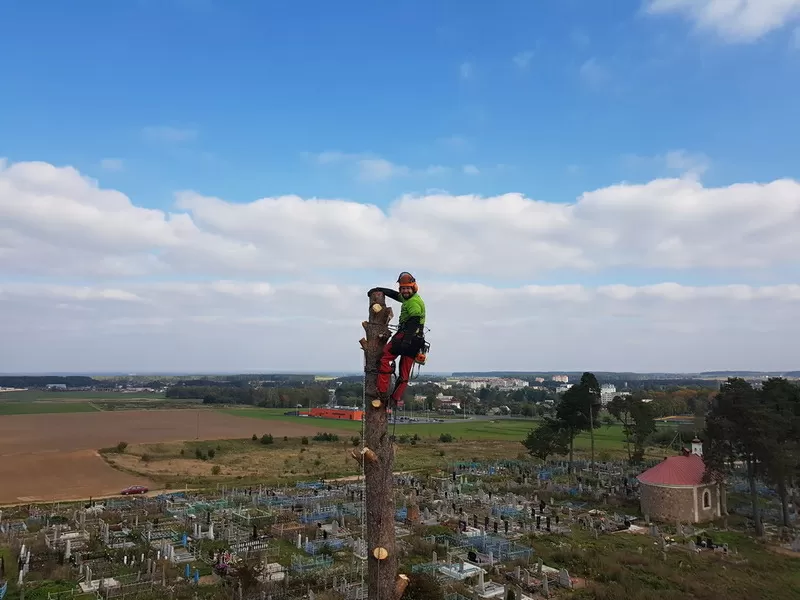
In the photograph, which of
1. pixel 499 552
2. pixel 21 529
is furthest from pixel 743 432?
pixel 21 529

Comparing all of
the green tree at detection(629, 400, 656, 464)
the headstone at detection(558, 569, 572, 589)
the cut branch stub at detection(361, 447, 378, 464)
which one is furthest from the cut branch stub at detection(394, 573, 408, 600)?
the green tree at detection(629, 400, 656, 464)

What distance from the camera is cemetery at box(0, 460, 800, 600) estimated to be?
16625 millimetres

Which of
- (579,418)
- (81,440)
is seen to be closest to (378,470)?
(579,418)

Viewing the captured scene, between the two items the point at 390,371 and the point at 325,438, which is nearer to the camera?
the point at 390,371

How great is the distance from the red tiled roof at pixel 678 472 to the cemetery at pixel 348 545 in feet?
6.83

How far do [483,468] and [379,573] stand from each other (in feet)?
135

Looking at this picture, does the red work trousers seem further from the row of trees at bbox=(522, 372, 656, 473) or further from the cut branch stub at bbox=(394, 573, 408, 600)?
the row of trees at bbox=(522, 372, 656, 473)

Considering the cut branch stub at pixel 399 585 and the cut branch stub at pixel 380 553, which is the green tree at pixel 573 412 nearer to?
the cut branch stub at pixel 399 585

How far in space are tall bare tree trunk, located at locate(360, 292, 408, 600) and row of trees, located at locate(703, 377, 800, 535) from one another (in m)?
25.1

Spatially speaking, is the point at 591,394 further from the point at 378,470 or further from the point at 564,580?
the point at 378,470

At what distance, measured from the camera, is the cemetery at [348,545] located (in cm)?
1662

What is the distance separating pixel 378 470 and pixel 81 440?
236 feet

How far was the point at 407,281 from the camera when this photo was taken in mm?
7148

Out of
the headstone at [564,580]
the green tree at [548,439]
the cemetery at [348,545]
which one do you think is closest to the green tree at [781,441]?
the cemetery at [348,545]
